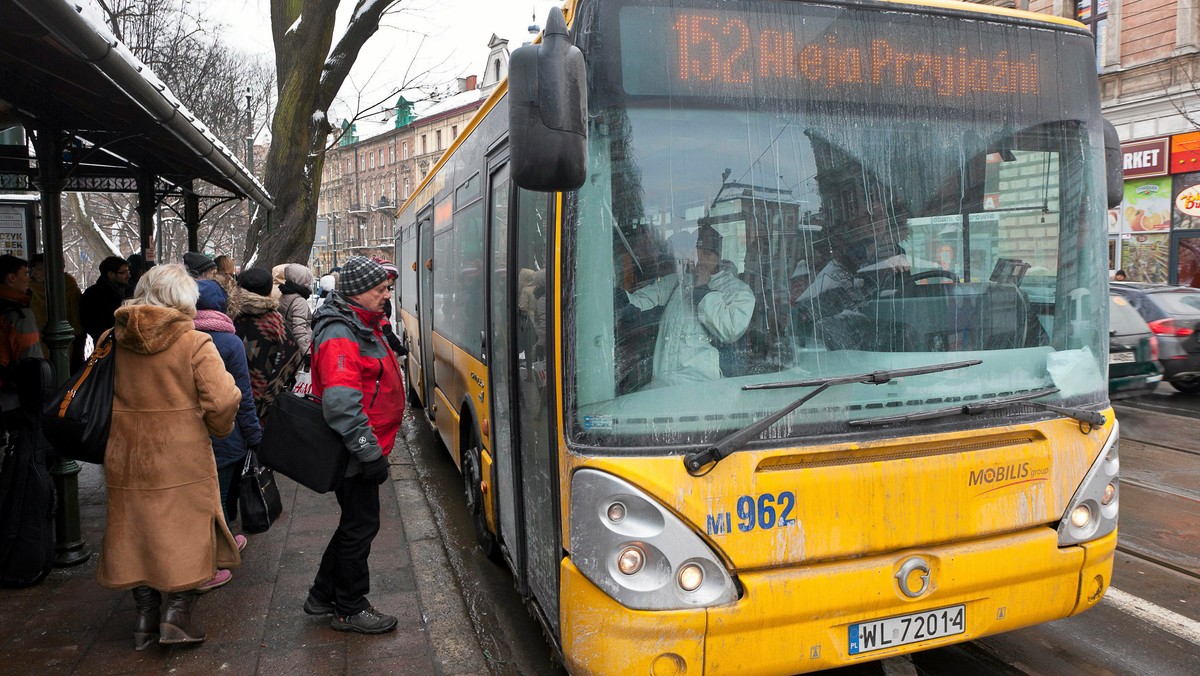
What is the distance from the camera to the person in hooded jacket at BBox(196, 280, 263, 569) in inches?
183

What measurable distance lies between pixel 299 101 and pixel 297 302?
6970mm

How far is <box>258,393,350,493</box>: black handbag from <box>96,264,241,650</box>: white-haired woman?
0.27m

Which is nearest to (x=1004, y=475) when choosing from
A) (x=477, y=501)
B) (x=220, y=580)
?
(x=477, y=501)

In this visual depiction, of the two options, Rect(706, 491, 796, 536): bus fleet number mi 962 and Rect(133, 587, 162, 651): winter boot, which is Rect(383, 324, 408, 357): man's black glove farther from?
Rect(706, 491, 796, 536): bus fleet number mi 962

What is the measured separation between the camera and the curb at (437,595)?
13.6 ft

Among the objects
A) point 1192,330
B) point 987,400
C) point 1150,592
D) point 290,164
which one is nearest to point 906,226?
point 987,400

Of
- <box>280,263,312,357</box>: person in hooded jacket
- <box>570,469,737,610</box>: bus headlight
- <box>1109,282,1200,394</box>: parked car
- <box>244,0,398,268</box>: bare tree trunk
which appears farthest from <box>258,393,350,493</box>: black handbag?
<box>1109,282,1200,394</box>: parked car

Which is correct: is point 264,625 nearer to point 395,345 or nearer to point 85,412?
point 85,412

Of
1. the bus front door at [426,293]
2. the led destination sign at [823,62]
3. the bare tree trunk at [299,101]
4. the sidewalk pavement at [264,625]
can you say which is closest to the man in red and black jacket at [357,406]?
the sidewalk pavement at [264,625]

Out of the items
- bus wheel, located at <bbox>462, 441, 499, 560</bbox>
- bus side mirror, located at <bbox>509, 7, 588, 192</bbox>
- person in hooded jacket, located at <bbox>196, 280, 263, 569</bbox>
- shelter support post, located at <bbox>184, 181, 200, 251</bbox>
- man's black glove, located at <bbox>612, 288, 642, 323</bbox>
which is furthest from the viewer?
shelter support post, located at <bbox>184, 181, 200, 251</bbox>

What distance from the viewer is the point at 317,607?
177 inches

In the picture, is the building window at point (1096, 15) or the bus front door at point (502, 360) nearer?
the bus front door at point (502, 360)

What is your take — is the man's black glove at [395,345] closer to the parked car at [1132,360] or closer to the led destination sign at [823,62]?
the led destination sign at [823,62]

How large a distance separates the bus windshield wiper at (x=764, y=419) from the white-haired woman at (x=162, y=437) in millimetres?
2265
